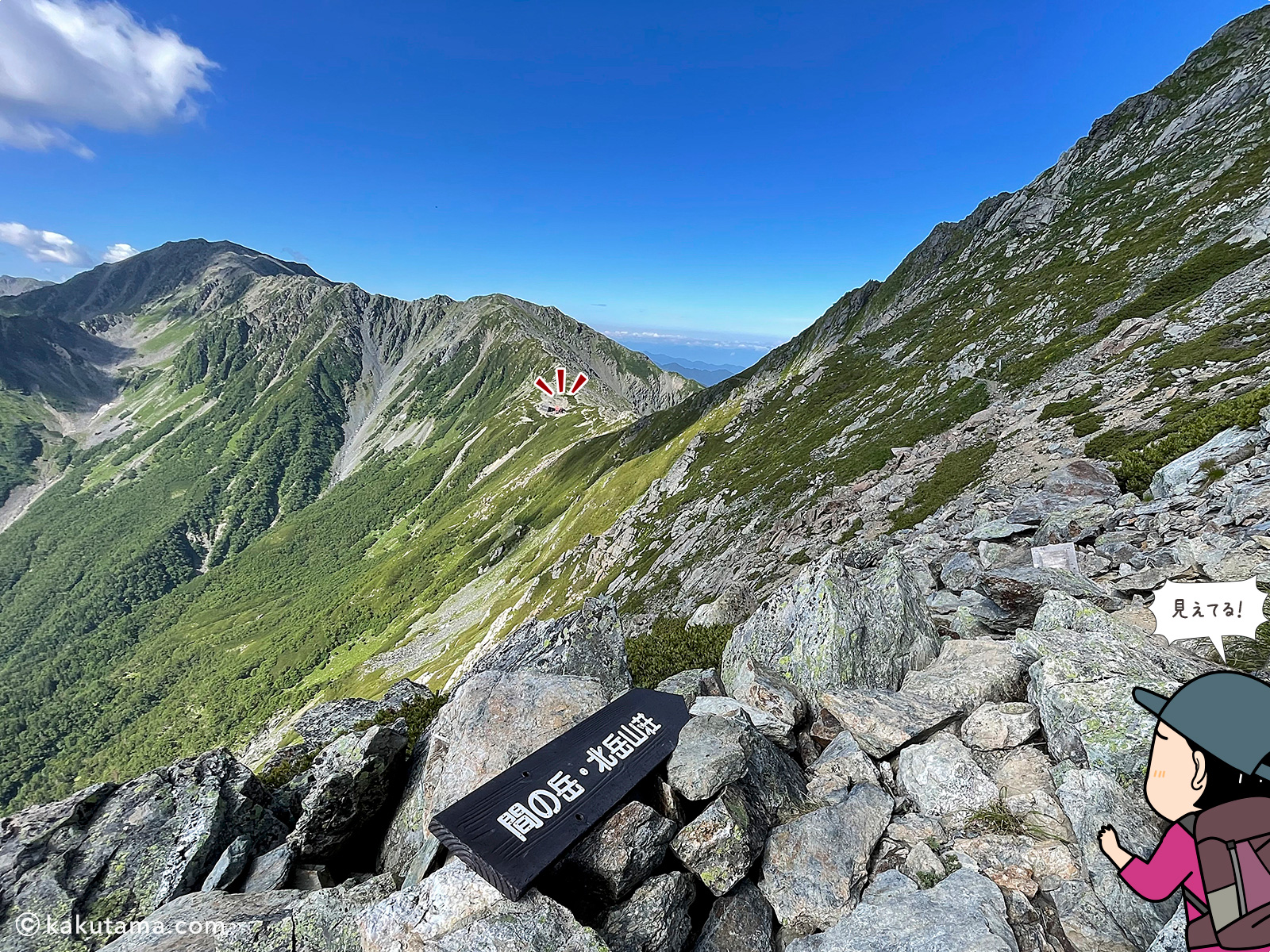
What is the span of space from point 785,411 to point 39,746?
299399 mm

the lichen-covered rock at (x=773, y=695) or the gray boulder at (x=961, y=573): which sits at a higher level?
the gray boulder at (x=961, y=573)

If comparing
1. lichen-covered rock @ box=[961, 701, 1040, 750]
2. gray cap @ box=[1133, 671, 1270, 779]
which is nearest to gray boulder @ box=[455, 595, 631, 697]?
lichen-covered rock @ box=[961, 701, 1040, 750]

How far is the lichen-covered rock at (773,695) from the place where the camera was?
1331 cm

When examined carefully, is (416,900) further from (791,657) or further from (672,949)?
(791,657)

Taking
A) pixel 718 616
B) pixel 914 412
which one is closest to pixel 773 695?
pixel 718 616

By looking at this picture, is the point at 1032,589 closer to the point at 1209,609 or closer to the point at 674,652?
the point at 1209,609

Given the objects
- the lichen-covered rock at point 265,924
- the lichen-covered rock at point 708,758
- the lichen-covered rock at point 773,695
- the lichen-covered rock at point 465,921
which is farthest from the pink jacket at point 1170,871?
the lichen-covered rock at point 265,924

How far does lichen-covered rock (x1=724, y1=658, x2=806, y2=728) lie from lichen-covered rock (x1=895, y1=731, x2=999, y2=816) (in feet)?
10.4

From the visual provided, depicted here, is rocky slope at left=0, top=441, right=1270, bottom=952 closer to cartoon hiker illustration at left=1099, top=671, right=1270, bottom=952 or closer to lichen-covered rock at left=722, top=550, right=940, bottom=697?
lichen-covered rock at left=722, top=550, right=940, bottom=697

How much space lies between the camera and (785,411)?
348 feet

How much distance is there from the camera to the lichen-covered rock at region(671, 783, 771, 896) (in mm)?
8742

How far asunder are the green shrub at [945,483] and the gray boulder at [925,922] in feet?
116

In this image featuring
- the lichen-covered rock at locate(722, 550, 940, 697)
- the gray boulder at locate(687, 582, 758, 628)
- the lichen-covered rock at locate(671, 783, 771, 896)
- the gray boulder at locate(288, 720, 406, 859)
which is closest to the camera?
the lichen-covered rock at locate(671, 783, 771, 896)

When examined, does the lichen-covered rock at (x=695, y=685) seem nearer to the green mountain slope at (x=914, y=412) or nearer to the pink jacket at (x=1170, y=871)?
the pink jacket at (x=1170, y=871)
